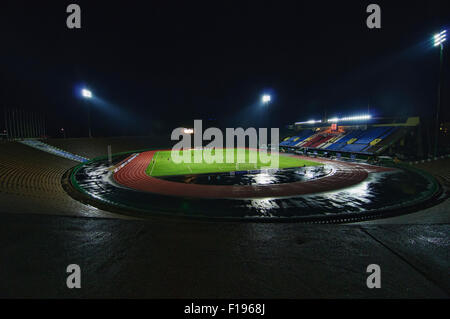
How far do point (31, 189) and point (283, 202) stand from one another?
35.6ft

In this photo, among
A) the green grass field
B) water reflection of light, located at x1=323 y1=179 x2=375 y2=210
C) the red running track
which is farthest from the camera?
the green grass field

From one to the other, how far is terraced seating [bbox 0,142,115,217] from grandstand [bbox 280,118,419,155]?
79.5ft

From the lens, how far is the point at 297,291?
312 centimetres

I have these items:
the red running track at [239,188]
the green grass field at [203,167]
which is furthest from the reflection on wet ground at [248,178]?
the green grass field at [203,167]

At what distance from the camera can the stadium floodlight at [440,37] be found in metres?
15.8

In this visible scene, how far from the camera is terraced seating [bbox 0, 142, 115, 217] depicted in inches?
288

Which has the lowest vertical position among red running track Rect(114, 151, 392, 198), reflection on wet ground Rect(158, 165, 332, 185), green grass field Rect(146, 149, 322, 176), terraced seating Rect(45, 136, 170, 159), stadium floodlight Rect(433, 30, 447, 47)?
red running track Rect(114, 151, 392, 198)

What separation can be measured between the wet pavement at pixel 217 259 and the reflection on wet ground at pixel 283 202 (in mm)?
2284

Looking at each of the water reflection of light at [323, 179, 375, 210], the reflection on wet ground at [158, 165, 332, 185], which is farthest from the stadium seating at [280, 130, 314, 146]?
the water reflection of light at [323, 179, 375, 210]

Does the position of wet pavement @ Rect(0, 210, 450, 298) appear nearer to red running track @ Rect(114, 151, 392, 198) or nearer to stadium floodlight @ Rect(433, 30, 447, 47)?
red running track @ Rect(114, 151, 392, 198)

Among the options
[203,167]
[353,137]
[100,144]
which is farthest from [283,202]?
[100,144]

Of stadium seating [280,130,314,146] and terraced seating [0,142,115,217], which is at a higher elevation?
stadium seating [280,130,314,146]

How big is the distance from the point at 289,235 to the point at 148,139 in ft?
138
